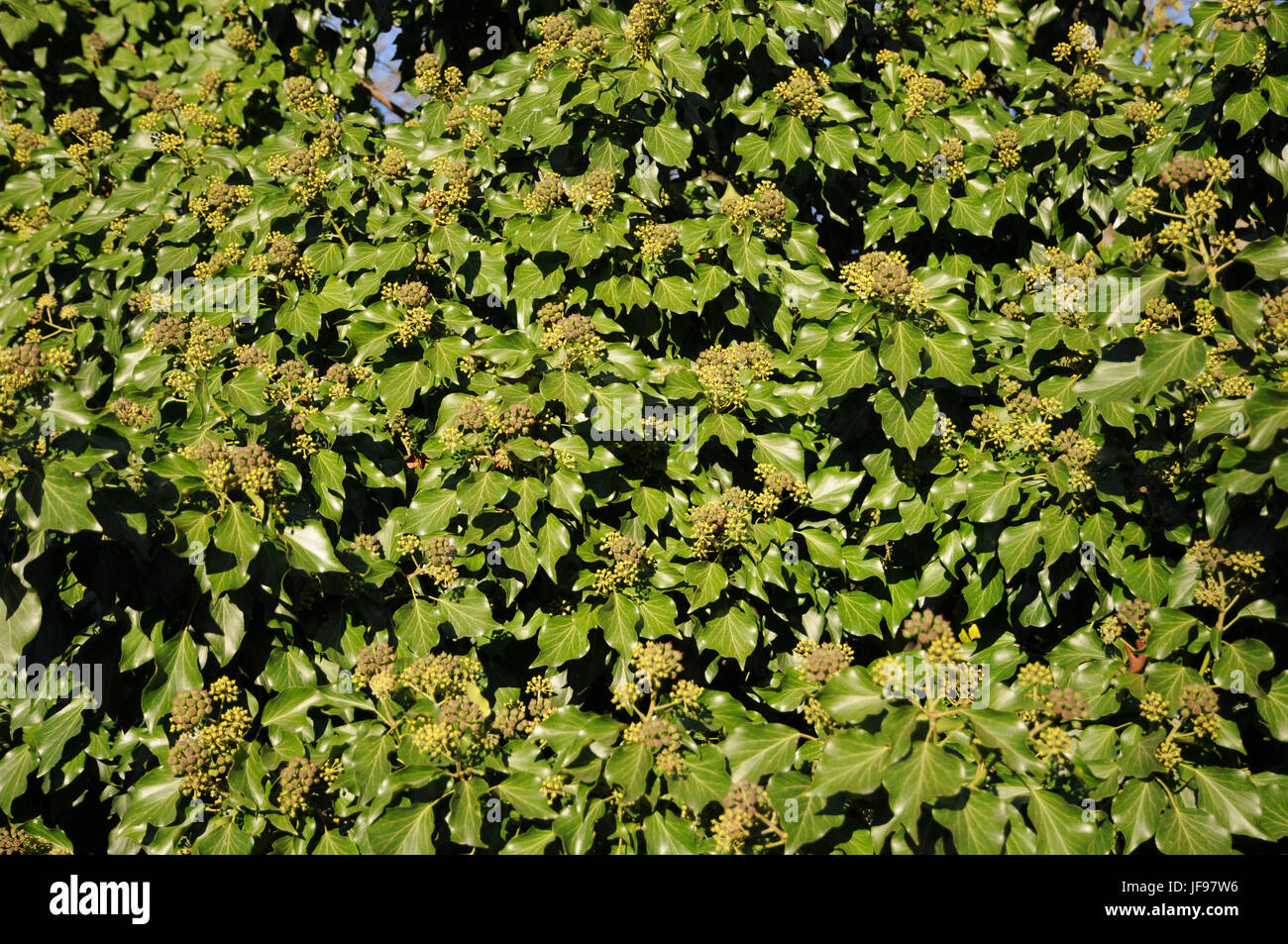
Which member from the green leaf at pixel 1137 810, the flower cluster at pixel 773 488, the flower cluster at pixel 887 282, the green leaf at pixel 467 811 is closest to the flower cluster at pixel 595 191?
the flower cluster at pixel 887 282

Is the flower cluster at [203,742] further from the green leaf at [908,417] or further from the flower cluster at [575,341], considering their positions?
the green leaf at [908,417]

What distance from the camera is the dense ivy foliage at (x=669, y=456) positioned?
3.47 metres

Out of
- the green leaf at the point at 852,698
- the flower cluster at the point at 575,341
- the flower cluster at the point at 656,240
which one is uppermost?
the flower cluster at the point at 656,240

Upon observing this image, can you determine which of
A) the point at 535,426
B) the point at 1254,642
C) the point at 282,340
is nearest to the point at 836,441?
the point at 535,426

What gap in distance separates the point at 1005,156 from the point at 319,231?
432 cm

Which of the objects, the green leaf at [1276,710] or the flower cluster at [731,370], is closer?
the green leaf at [1276,710]

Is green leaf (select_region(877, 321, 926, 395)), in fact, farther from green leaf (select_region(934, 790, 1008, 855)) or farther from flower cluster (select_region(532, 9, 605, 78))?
flower cluster (select_region(532, 9, 605, 78))

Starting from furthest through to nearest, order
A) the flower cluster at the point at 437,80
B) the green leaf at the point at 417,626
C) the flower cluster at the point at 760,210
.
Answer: the flower cluster at the point at 437,80
the flower cluster at the point at 760,210
the green leaf at the point at 417,626

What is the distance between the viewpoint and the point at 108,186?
6.41 m

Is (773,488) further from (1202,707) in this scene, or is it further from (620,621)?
(1202,707)

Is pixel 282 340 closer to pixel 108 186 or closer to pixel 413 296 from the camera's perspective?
pixel 413 296

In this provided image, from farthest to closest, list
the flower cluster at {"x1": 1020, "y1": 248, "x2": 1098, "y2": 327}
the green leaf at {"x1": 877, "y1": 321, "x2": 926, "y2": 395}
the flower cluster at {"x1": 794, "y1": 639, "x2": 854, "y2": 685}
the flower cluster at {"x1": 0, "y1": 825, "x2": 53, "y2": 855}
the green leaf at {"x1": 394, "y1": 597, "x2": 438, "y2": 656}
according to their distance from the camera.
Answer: the flower cluster at {"x1": 1020, "y1": 248, "x2": 1098, "y2": 327}, the green leaf at {"x1": 394, "y1": 597, "x2": 438, "y2": 656}, the green leaf at {"x1": 877, "y1": 321, "x2": 926, "y2": 395}, the flower cluster at {"x1": 0, "y1": 825, "x2": 53, "y2": 855}, the flower cluster at {"x1": 794, "y1": 639, "x2": 854, "y2": 685}

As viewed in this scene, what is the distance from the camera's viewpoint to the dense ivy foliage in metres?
3.47

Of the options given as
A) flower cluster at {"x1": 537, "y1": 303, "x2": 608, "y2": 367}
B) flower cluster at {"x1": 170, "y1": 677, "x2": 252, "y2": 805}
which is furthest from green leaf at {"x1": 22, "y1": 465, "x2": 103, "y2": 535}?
flower cluster at {"x1": 537, "y1": 303, "x2": 608, "y2": 367}
